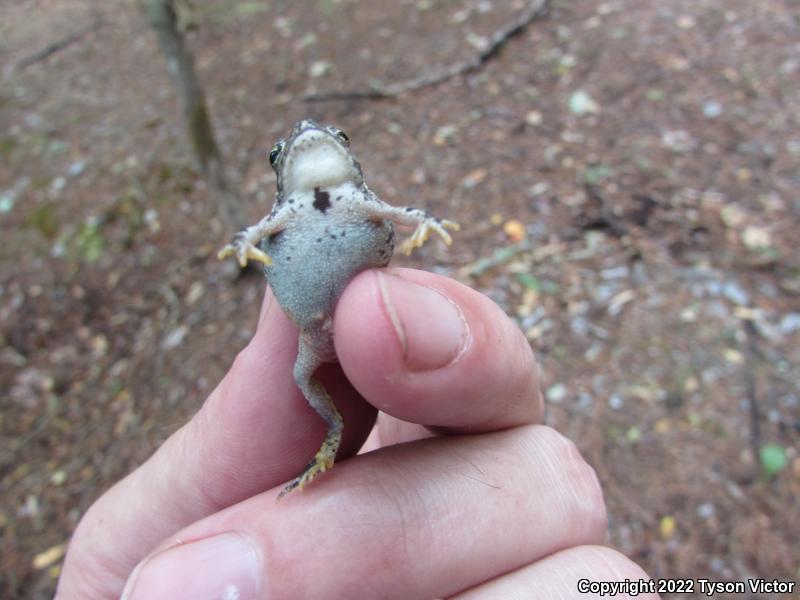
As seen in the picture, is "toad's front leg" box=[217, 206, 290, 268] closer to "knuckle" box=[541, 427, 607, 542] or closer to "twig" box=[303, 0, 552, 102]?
"knuckle" box=[541, 427, 607, 542]

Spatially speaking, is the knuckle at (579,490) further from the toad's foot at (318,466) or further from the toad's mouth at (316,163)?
the toad's mouth at (316,163)

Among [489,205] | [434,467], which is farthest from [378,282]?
[489,205]

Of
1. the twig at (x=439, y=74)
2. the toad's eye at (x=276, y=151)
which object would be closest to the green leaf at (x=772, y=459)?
the toad's eye at (x=276, y=151)

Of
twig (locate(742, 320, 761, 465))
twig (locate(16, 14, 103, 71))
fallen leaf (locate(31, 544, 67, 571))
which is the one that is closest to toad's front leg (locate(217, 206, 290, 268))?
twig (locate(742, 320, 761, 465))

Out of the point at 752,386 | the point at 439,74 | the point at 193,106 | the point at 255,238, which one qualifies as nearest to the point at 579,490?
the point at 255,238

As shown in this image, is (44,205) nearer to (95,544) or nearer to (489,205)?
(489,205)
